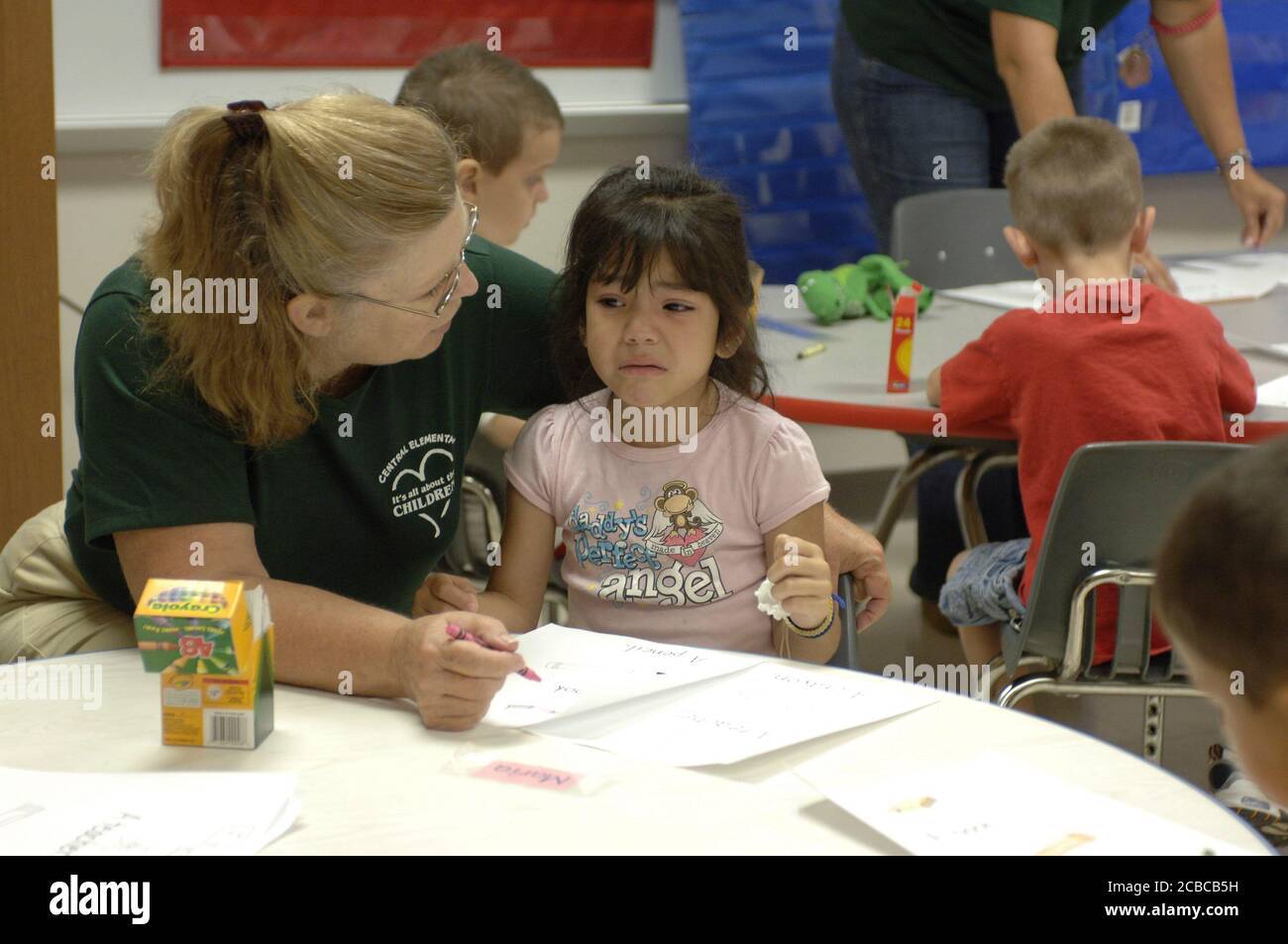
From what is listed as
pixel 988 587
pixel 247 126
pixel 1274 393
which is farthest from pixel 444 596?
pixel 1274 393

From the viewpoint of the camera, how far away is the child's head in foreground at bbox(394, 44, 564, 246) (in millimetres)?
2729

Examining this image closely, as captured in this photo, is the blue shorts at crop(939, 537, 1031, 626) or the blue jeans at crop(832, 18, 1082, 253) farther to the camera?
the blue jeans at crop(832, 18, 1082, 253)

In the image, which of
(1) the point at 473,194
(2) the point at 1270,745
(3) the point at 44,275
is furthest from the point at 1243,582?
(3) the point at 44,275

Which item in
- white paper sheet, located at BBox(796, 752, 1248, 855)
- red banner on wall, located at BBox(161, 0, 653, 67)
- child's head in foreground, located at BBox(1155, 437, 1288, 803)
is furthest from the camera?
red banner on wall, located at BBox(161, 0, 653, 67)

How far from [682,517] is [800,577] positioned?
0.32 m

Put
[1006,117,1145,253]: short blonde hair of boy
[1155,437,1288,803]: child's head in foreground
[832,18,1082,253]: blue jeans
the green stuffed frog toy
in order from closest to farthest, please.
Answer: [1155,437,1288,803]: child's head in foreground → [1006,117,1145,253]: short blonde hair of boy → the green stuffed frog toy → [832,18,1082,253]: blue jeans

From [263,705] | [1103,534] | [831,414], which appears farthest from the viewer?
[831,414]

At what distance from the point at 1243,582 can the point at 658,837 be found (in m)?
0.45

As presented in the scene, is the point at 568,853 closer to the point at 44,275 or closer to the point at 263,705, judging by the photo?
the point at 263,705

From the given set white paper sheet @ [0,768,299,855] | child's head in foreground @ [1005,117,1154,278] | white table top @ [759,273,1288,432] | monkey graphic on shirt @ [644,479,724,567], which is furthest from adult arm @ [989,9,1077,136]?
white paper sheet @ [0,768,299,855]

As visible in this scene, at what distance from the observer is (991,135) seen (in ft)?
11.4

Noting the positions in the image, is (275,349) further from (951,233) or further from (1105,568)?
(951,233)

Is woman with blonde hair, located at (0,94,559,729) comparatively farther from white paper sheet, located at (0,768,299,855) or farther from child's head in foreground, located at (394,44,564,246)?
child's head in foreground, located at (394,44,564,246)

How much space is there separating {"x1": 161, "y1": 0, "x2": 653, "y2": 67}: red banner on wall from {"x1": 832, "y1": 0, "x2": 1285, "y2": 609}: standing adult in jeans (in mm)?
901
